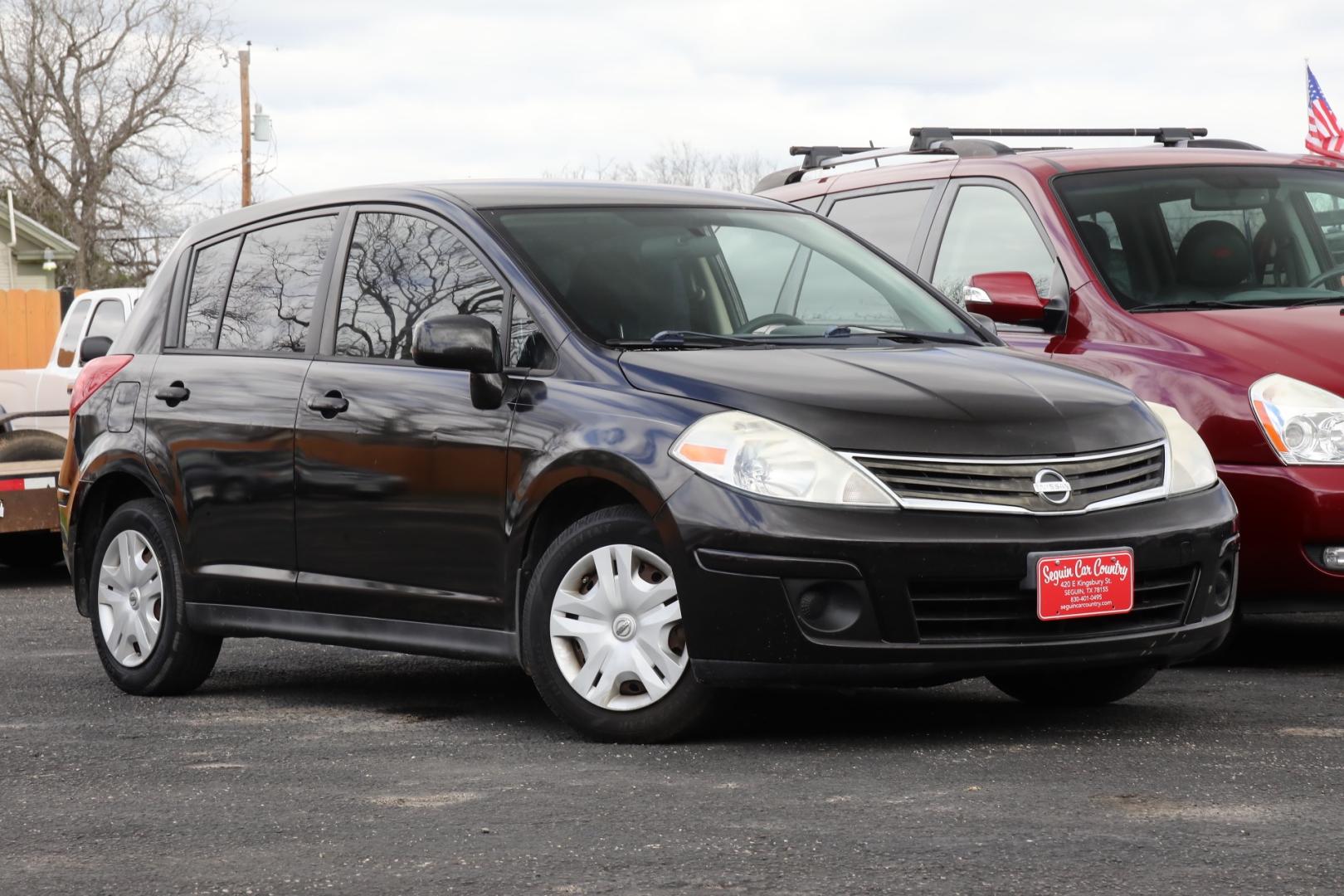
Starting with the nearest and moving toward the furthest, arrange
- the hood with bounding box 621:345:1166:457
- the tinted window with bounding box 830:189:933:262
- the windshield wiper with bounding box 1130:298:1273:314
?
the hood with bounding box 621:345:1166:457
the windshield wiper with bounding box 1130:298:1273:314
the tinted window with bounding box 830:189:933:262

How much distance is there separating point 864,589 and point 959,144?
14.0ft

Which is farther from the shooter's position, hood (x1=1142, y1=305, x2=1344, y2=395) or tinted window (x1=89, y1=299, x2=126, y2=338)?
tinted window (x1=89, y1=299, x2=126, y2=338)

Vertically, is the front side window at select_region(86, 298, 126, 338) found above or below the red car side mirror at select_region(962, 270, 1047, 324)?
below

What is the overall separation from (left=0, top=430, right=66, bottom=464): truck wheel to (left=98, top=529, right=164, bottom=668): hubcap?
4.81 m

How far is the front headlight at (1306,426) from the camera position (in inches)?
276

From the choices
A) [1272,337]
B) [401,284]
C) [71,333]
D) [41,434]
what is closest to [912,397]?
[401,284]

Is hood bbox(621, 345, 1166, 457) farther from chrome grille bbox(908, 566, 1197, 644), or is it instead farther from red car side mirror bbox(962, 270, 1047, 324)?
red car side mirror bbox(962, 270, 1047, 324)

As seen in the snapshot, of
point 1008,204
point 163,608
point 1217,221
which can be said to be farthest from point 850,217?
point 163,608

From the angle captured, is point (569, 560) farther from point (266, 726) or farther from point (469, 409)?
point (266, 726)

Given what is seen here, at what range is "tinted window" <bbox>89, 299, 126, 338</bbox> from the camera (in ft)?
50.7

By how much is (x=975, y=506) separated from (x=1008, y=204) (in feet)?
9.91

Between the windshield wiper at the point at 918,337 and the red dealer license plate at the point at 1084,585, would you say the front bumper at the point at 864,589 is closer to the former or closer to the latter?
the red dealer license plate at the point at 1084,585

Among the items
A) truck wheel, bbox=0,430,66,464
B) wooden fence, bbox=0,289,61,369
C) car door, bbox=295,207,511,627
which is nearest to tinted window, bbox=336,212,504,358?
car door, bbox=295,207,511,627

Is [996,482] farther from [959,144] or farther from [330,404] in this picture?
[959,144]
